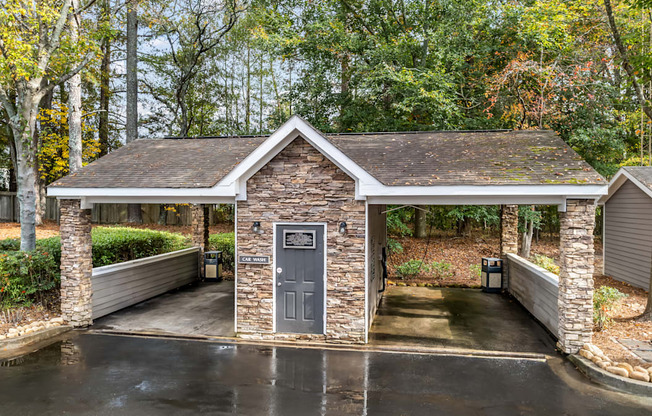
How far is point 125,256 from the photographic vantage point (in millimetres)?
10555

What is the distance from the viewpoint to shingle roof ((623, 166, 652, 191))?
1048cm

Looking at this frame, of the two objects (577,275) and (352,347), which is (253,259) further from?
(577,275)

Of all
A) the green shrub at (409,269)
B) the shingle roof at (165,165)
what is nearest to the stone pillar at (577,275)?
the shingle roof at (165,165)

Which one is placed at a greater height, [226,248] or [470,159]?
[470,159]

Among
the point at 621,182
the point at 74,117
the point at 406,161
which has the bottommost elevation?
the point at 621,182

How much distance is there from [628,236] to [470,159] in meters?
7.42

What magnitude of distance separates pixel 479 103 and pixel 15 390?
13625 mm

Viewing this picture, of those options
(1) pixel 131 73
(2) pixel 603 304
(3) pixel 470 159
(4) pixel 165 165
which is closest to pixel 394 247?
(2) pixel 603 304

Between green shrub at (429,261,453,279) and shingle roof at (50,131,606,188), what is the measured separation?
539cm

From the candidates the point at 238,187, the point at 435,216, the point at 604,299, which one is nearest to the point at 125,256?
the point at 238,187

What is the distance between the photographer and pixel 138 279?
9.24m

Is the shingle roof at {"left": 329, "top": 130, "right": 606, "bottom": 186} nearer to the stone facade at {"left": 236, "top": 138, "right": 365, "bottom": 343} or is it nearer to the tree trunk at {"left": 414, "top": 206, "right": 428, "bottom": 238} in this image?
the stone facade at {"left": 236, "top": 138, "right": 365, "bottom": 343}

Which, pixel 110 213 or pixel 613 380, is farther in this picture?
pixel 110 213

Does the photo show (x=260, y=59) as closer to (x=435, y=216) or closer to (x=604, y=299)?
(x=435, y=216)
